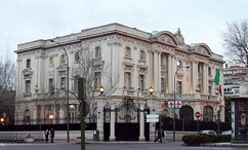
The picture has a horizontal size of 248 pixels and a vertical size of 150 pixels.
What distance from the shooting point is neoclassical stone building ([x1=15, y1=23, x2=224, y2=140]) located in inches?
2926

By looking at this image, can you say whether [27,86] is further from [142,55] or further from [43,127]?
[43,127]

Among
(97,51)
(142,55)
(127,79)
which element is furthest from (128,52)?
(97,51)

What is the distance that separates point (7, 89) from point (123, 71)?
2184cm

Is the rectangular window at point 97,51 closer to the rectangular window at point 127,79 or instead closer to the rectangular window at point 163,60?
the rectangular window at point 127,79

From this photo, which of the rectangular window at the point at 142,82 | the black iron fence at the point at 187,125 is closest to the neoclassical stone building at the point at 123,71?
the rectangular window at the point at 142,82

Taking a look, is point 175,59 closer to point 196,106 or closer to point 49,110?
point 196,106

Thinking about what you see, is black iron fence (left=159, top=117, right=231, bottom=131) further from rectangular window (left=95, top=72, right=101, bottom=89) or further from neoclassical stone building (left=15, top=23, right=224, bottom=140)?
rectangular window (left=95, top=72, right=101, bottom=89)

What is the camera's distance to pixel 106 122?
174 feet

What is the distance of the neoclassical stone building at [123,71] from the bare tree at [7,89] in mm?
1467

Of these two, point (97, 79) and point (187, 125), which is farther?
point (97, 79)

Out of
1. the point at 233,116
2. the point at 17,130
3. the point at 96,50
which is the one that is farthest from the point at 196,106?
the point at 233,116

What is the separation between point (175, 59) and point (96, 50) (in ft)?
56.2

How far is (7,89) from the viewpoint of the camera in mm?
84250

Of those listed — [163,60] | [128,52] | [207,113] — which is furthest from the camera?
[207,113]
